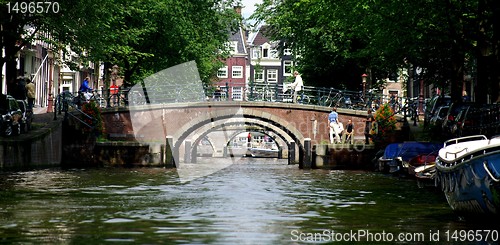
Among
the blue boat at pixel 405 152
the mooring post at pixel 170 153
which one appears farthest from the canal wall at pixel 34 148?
the blue boat at pixel 405 152

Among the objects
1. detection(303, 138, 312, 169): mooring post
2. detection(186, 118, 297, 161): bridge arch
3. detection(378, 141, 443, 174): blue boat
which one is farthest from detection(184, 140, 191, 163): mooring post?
detection(378, 141, 443, 174): blue boat

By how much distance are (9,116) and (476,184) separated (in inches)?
796

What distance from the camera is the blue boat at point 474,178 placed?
17.1 meters

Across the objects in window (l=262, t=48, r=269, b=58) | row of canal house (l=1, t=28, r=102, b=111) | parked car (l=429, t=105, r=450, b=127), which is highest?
window (l=262, t=48, r=269, b=58)

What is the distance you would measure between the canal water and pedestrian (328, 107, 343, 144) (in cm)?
1389

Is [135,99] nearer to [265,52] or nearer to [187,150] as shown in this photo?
[187,150]

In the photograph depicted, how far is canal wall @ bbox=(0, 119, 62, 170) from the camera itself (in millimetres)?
32875

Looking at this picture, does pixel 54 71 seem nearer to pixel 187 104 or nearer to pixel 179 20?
pixel 179 20

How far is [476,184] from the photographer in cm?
1767

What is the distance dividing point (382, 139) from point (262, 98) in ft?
24.9

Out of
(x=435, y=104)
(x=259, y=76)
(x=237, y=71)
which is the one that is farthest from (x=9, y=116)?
(x=237, y=71)

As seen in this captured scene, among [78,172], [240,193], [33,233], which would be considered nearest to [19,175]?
[78,172]

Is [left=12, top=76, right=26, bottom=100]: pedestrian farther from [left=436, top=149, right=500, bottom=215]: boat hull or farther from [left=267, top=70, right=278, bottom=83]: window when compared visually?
[left=267, top=70, right=278, bottom=83]: window

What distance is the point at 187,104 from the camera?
48.1 m
